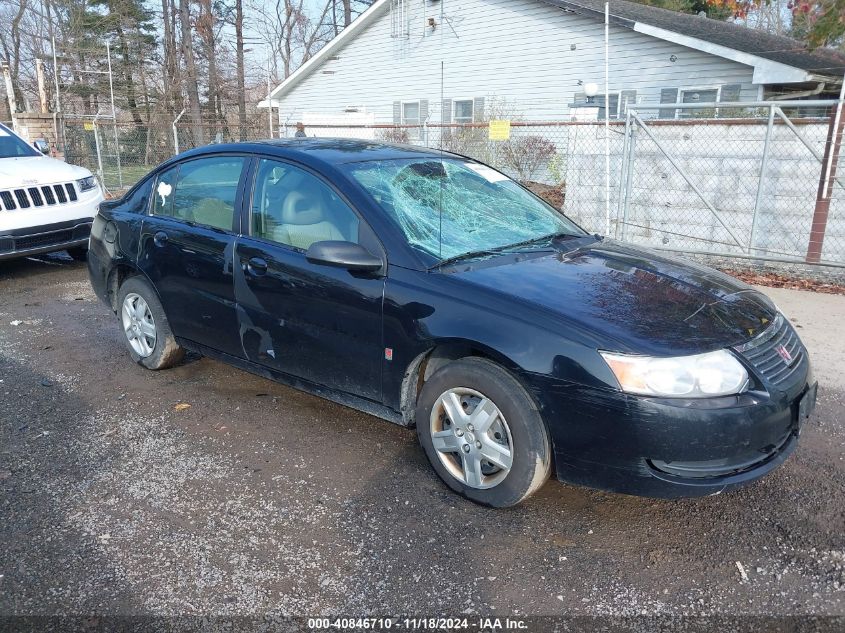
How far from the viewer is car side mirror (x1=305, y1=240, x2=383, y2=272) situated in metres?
3.24

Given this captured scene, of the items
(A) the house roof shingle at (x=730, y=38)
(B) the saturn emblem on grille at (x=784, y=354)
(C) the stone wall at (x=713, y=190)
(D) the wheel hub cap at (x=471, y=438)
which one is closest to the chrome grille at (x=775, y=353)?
(B) the saturn emblem on grille at (x=784, y=354)

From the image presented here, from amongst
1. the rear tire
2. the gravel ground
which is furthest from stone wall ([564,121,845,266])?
the rear tire

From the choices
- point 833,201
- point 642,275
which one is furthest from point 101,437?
point 833,201

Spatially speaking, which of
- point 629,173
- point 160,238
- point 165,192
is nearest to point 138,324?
point 160,238

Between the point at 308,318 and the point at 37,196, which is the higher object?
the point at 37,196

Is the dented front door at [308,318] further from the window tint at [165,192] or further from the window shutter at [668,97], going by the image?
the window shutter at [668,97]

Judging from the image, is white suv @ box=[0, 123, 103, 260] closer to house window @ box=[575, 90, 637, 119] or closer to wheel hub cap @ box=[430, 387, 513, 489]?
wheel hub cap @ box=[430, 387, 513, 489]

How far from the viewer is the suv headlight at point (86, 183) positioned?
8280mm

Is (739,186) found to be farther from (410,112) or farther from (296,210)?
(410,112)

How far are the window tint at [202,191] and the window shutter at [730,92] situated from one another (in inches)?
501

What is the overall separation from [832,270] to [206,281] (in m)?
7.33

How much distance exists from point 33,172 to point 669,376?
25.7 ft

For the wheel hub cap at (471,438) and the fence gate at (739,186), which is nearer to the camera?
the wheel hub cap at (471,438)

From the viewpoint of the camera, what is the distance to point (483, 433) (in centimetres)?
304
